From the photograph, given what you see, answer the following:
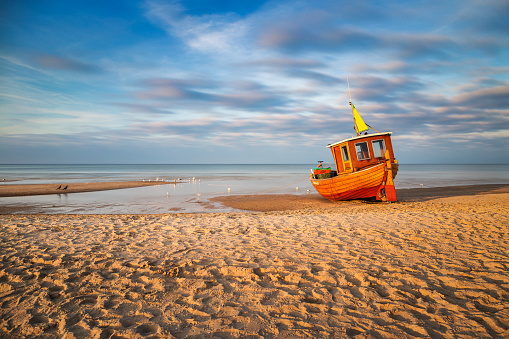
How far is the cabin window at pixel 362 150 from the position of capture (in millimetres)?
14191

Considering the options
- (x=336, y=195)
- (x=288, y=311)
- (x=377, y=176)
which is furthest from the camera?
(x=336, y=195)

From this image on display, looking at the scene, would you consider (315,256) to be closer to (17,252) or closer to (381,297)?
(381,297)

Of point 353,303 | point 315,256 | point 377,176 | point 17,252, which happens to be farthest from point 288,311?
point 377,176

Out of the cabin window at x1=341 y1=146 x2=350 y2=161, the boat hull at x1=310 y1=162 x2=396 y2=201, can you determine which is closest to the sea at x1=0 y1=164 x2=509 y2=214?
the boat hull at x1=310 y1=162 x2=396 y2=201

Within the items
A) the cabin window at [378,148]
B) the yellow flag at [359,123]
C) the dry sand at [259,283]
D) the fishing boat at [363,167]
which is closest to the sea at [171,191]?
the fishing boat at [363,167]

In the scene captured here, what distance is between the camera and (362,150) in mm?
14289

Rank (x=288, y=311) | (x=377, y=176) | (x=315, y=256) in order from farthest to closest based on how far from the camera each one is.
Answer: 1. (x=377, y=176)
2. (x=315, y=256)
3. (x=288, y=311)

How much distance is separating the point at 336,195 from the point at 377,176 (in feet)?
9.07

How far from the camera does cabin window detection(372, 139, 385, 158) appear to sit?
552 inches

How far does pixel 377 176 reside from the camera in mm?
13477

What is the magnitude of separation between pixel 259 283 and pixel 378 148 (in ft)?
40.4

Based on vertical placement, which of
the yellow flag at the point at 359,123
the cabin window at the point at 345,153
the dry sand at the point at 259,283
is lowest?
the dry sand at the point at 259,283

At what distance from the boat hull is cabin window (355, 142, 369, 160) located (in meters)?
1.01

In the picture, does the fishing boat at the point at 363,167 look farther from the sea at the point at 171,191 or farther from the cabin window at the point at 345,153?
the sea at the point at 171,191
